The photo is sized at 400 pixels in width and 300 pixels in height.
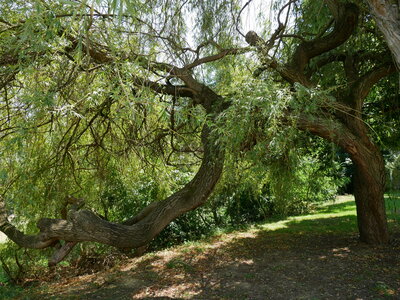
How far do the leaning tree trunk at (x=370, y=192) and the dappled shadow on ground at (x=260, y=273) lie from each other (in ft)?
1.02

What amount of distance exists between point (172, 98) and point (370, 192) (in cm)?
406

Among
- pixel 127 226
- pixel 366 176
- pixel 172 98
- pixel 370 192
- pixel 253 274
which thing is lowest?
pixel 253 274

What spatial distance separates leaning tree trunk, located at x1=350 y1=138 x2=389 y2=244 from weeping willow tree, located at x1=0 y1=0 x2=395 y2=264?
22 mm

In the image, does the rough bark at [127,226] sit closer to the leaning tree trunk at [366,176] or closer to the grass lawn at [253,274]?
the grass lawn at [253,274]

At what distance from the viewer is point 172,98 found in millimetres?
5918

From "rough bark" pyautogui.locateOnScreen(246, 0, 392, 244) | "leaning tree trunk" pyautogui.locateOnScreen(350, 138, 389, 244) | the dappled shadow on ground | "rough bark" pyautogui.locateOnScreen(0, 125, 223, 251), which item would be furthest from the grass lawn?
"rough bark" pyautogui.locateOnScreen(0, 125, 223, 251)

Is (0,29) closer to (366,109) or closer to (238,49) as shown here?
(238,49)

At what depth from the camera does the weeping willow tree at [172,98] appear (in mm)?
4121

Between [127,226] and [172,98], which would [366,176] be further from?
[127,226]

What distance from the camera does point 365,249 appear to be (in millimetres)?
6504

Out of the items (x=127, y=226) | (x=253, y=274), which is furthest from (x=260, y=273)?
(x=127, y=226)

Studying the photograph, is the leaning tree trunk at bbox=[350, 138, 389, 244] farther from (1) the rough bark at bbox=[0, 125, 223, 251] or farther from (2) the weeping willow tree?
→ (1) the rough bark at bbox=[0, 125, 223, 251]

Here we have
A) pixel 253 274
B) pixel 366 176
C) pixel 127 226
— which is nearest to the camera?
pixel 127 226

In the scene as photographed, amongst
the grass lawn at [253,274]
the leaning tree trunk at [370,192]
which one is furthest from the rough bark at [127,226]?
the leaning tree trunk at [370,192]
